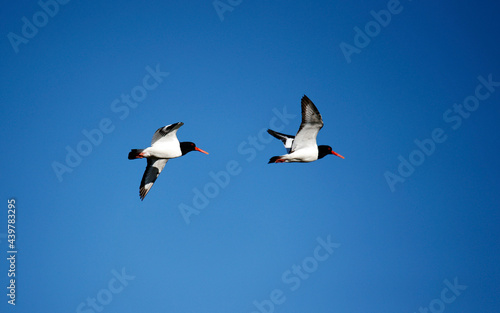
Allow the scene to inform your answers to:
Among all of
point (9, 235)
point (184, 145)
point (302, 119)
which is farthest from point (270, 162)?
point (9, 235)

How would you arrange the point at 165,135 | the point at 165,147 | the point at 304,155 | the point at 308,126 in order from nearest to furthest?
the point at 308,126 < the point at 165,135 < the point at 304,155 < the point at 165,147

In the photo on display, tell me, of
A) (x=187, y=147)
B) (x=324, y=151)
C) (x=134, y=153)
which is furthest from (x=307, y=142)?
(x=134, y=153)

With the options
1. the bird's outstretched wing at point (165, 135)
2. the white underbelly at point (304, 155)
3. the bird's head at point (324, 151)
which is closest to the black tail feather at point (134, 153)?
the bird's outstretched wing at point (165, 135)

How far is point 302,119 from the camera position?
22406mm

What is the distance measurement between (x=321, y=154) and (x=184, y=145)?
5.70 m

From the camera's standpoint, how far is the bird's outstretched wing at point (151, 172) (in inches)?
1024

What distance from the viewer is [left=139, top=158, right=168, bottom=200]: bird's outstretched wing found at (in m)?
26.0

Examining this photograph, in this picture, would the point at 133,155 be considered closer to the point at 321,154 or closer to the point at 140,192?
the point at 140,192

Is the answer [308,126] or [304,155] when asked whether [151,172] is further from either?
[308,126]

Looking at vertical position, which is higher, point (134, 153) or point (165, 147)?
point (134, 153)

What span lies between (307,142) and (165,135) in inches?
224

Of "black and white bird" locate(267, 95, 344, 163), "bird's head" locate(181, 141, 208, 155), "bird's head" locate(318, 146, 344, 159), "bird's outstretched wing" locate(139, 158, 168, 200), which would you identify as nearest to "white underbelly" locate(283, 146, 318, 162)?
"black and white bird" locate(267, 95, 344, 163)

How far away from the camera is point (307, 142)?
23094 mm

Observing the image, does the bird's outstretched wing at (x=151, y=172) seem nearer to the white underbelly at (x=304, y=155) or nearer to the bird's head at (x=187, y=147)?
the bird's head at (x=187, y=147)
